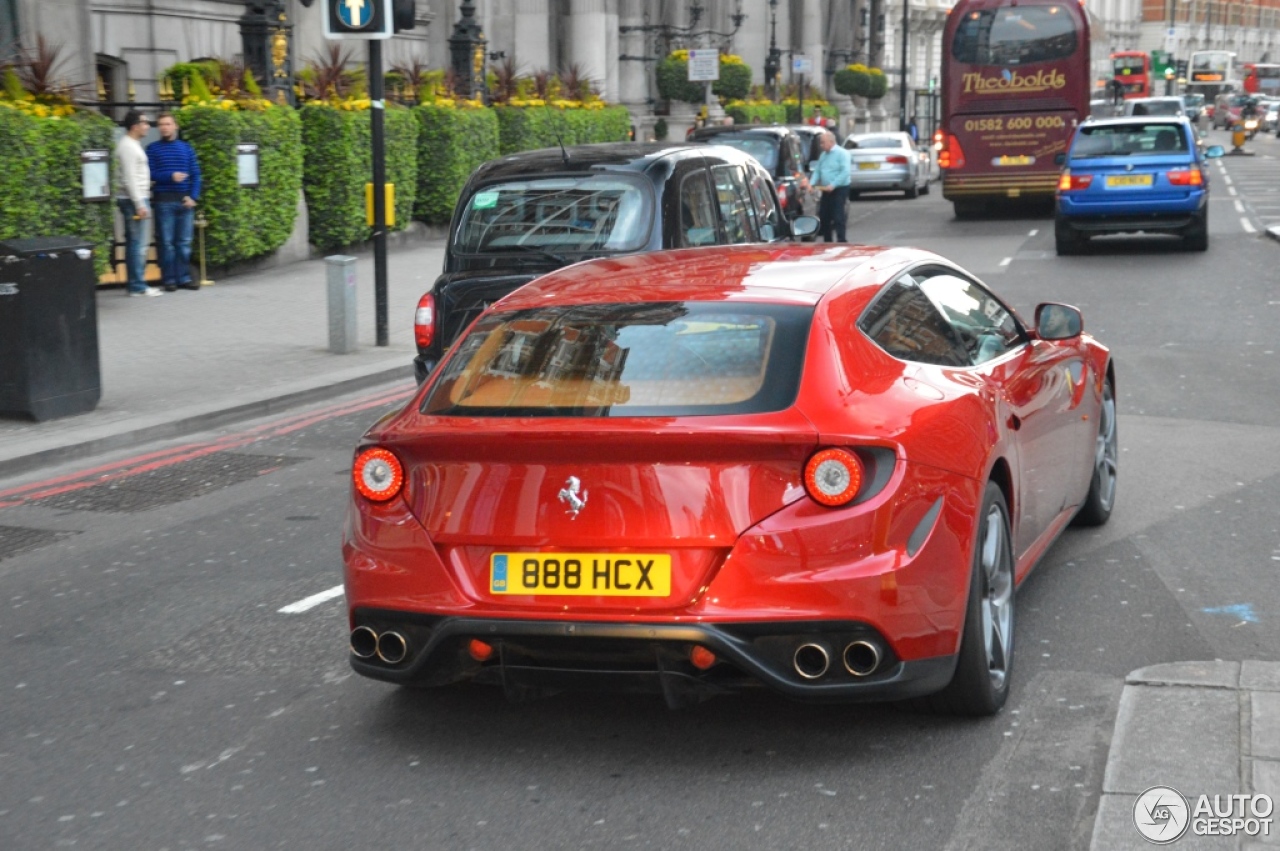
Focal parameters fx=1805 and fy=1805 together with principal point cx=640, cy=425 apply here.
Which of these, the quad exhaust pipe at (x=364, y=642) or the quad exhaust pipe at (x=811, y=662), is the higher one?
the quad exhaust pipe at (x=811, y=662)

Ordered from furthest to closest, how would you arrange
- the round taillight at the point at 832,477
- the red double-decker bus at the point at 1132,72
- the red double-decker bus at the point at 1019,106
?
1. the red double-decker bus at the point at 1132,72
2. the red double-decker bus at the point at 1019,106
3. the round taillight at the point at 832,477

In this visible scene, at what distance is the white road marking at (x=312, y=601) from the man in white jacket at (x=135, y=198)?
12.6 m

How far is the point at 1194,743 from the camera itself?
475cm

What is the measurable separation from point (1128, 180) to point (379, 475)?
759 inches

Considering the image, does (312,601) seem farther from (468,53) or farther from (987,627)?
(468,53)

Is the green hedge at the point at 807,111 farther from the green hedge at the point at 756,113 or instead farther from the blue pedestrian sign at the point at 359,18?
the blue pedestrian sign at the point at 359,18

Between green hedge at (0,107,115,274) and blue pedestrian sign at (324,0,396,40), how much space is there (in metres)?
3.63

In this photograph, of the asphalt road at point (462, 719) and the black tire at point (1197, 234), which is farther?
the black tire at point (1197, 234)

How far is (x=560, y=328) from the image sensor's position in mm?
5363

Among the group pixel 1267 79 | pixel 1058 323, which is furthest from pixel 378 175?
pixel 1267 79

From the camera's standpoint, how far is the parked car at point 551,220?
1056cm

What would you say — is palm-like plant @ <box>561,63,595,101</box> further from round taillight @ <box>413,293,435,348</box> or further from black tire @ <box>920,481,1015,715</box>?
black tire @ <box>920,481,1015,715</box>

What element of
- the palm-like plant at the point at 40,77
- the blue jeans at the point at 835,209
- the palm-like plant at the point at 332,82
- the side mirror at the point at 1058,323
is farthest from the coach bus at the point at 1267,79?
the side mirror at the point at 1058,323

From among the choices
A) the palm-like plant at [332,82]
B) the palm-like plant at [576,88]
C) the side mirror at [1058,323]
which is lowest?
the side mirror at [1058,323]
